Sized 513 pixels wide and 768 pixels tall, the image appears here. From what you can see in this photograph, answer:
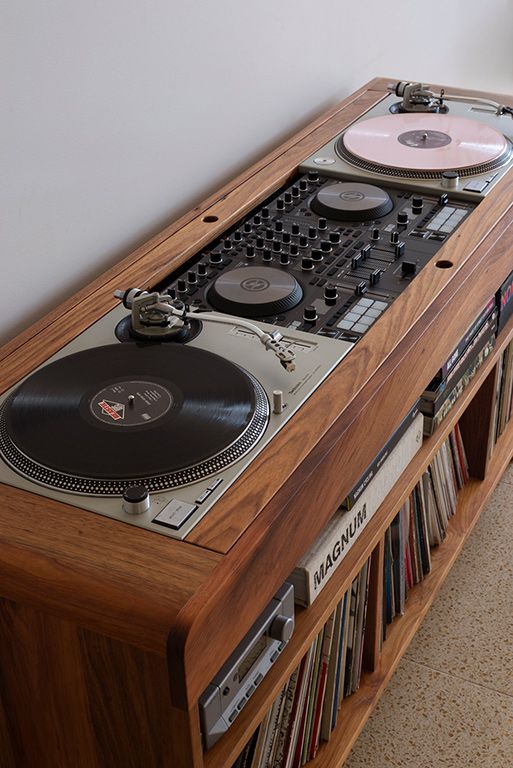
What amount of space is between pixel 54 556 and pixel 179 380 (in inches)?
12.2

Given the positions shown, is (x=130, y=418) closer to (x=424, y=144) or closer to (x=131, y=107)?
(x=131, y=107)

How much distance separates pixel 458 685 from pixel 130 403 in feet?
3.02

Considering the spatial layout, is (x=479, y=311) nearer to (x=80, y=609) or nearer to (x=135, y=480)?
(x=135, y=480)

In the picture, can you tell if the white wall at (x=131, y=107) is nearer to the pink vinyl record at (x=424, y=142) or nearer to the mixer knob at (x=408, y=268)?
the pink vinyl record at (x=424, y=142)

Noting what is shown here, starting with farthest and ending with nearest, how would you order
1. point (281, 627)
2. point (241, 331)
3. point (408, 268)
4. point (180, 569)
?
point (408, 268)
point (241, 331)
point (281, 627)
point (180, 569)

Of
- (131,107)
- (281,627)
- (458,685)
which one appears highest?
(131,107)

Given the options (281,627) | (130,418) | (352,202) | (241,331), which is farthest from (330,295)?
(281,627)

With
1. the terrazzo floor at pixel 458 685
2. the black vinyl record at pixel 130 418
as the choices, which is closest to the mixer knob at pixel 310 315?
the black vinyl record at pixel 130 418

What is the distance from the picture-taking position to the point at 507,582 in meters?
2.00

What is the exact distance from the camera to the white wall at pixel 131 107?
1.44m

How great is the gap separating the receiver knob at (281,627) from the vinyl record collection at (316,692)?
0.22m

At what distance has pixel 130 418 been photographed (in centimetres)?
121

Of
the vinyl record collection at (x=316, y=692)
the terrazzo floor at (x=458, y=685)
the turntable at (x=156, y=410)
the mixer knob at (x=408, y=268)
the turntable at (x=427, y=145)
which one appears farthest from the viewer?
the turntable at (x=427, y=145)

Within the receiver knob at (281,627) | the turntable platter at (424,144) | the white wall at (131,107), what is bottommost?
the receiver knob at (281,627)
